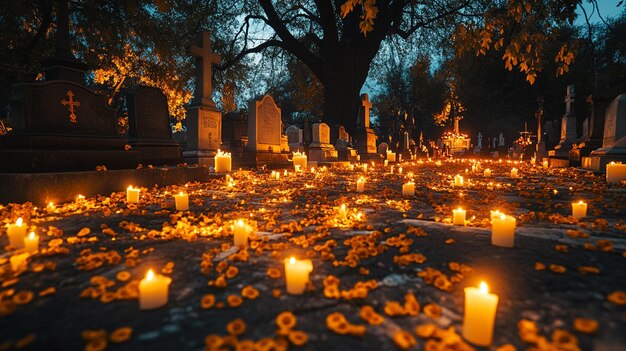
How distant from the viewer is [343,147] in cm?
1798

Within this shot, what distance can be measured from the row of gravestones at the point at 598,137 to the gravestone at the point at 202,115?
11156mm

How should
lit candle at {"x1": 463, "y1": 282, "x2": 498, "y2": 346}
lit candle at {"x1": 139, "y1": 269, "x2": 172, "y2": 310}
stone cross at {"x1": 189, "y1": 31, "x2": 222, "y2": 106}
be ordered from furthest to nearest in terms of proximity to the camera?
1. stone cross at {"x1": 189, "y1": 31, "x2": 222, "y2": 106}
2. lit candle at {"x1": 139, "y1": 269, "x2": 172, "y2": 310}
3. lit candle at {"x1": 463, "y1": 282, "x2": 498, "y2": 346}

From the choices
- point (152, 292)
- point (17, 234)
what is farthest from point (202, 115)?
point (152, 292)

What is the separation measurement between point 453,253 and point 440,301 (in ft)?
2.65

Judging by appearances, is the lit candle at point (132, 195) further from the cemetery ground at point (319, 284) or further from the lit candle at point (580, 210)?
the lit candle at point (580, 210)

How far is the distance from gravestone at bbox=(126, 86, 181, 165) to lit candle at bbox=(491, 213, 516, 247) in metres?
7.46

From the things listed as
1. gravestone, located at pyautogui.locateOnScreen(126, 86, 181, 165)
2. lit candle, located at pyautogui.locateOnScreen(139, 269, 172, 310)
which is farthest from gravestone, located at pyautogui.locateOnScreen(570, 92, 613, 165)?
lit candle, located at pyautogui.locateOnScreen(139, 269, 172, 310)

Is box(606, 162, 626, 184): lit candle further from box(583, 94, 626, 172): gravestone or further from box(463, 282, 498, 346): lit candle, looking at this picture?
box(463, 282, 498, 346): lit candle

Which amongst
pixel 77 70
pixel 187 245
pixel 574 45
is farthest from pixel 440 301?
pixel 77 70

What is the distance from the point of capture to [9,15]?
1034cm

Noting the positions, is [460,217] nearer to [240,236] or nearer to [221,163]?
[240,236]

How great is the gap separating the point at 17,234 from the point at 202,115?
8.24m

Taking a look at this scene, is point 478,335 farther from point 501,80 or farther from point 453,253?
point 501,80

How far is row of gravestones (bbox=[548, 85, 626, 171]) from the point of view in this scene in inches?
313
